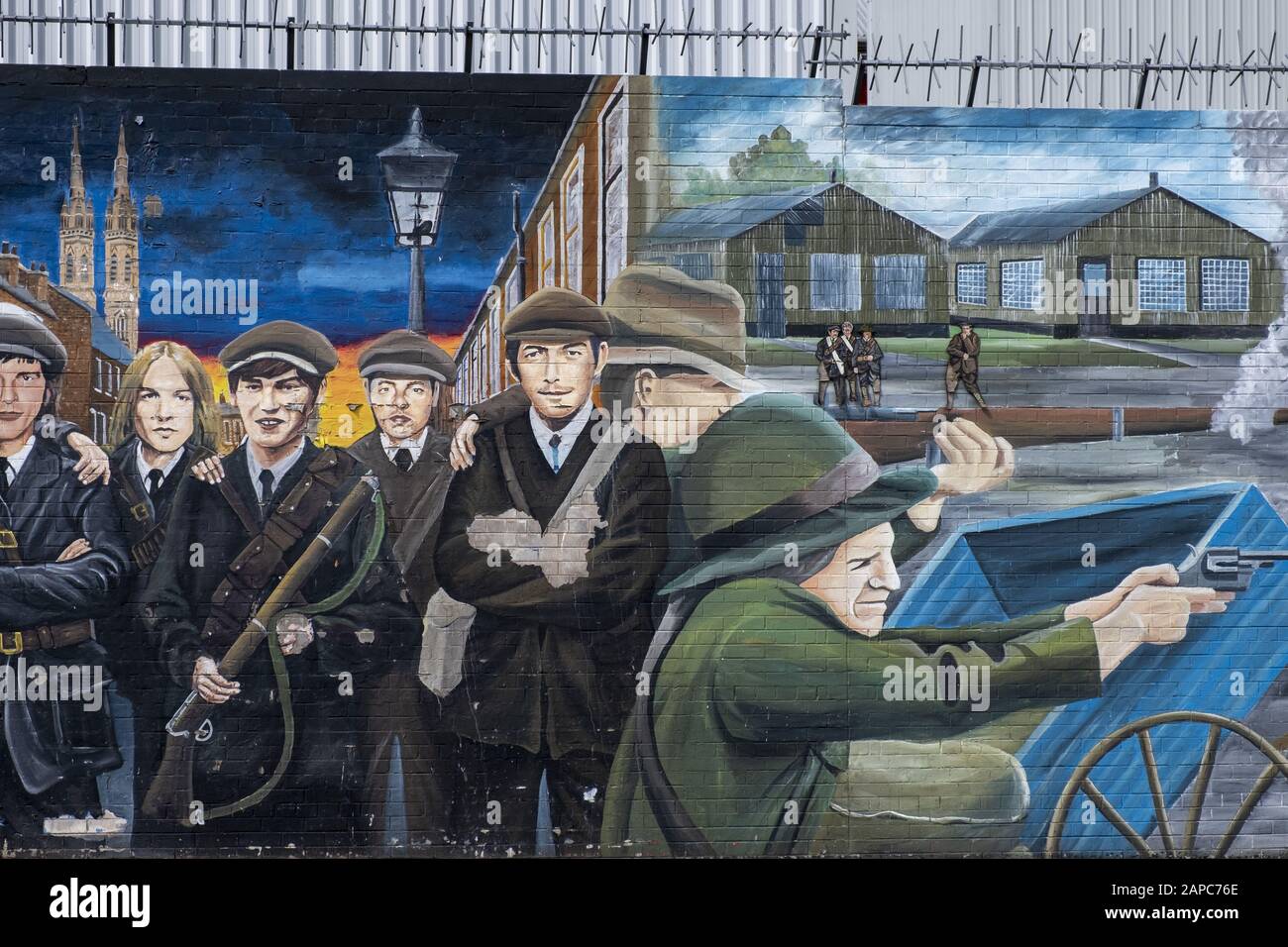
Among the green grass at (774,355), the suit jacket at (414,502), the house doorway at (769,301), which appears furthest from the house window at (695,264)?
the suit jacket at (414,502)

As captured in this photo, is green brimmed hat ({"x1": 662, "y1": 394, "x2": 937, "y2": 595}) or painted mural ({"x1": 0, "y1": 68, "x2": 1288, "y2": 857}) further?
green brimmed hat ({"x1": 662, "y1": 394, "x2": 937, "y2": 595})

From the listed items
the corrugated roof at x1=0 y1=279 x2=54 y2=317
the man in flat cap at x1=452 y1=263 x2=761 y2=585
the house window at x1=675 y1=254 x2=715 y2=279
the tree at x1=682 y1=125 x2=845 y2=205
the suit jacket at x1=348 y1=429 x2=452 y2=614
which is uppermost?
the tree at x1=682 y1=125 x2=845 y2=205

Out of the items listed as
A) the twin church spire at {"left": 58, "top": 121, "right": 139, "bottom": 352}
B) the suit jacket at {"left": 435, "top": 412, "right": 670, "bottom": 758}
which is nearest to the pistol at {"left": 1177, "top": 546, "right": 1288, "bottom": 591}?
the suit jacket at {"left": 435, "top": 412, "right": 670, "bottom": 758}

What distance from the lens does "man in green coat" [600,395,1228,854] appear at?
10406 mm

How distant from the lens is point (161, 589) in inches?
402

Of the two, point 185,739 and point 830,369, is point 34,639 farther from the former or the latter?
point 830,369

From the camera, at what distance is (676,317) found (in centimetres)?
1049

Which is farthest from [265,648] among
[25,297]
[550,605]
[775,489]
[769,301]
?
[769,301]

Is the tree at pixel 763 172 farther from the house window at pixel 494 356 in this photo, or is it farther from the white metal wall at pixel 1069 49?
the house window at pixel 494 356

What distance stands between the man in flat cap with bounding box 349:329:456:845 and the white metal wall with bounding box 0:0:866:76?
2.21m

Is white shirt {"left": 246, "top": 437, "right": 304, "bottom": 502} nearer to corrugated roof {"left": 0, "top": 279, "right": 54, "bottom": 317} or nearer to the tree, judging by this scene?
corrugated roof {"left": 0, "top": 279, "right": 54, "bottom": 317}

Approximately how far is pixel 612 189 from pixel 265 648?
402 cm

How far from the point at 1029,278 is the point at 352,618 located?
5413 millimetres

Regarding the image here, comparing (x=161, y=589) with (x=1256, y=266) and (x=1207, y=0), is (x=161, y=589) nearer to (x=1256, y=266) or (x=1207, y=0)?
(x=1256, y=266)
